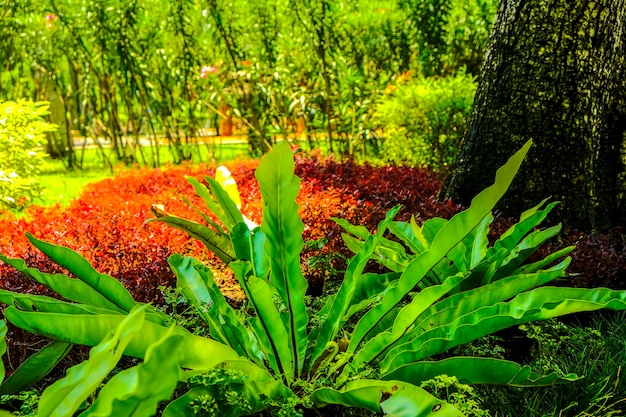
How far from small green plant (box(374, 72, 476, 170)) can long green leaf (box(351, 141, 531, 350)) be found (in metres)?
4.42

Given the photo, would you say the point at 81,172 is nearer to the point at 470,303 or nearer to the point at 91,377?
the point at 470,303

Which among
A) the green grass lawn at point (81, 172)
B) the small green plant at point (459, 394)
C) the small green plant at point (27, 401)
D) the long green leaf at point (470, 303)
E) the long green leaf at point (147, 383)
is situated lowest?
the green grass lawn at point (81, 172)

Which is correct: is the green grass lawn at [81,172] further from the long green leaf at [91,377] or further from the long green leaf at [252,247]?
the long green leaf at [91,377]

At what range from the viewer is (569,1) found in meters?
3.71

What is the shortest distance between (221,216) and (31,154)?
3.31 metres

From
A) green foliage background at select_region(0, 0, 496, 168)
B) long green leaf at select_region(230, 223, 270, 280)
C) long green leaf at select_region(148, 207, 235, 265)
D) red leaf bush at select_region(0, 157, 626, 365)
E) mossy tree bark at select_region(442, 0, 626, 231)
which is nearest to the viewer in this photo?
long green leaf at select_region(230, 223, 270, 280)

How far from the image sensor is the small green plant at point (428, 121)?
21.1ft

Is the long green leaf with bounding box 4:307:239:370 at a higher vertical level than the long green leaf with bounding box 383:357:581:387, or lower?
higher

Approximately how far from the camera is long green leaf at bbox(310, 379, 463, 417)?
1586 mm

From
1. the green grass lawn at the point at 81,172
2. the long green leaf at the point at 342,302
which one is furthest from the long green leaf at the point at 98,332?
the green grass lawn at the point at 81,172

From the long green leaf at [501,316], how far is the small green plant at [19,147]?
12.9 ft

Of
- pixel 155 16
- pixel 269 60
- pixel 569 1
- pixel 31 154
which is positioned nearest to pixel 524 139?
pixel 569 1

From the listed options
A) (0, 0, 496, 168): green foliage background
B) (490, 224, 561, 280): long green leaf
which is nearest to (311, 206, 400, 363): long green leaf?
(490, 224, 561, 280): long green leaf

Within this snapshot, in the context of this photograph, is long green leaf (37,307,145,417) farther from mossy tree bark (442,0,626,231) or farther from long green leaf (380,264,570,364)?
mossy tree bark (442,0,626,231)
